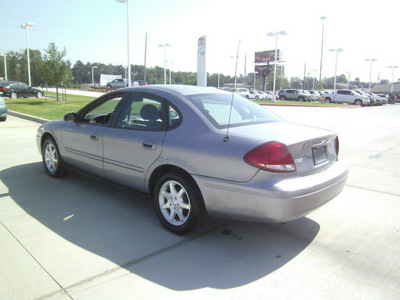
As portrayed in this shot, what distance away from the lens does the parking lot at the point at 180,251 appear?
2584 mm

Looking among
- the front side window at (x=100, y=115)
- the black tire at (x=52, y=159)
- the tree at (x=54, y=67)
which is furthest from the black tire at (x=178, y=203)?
the tree at (x=54, y=67)

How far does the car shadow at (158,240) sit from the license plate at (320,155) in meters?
0.85

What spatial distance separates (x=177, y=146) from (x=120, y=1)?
73.9ft

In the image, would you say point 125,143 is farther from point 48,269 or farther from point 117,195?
point 48,269

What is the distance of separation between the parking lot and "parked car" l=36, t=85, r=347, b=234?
1.33 ft

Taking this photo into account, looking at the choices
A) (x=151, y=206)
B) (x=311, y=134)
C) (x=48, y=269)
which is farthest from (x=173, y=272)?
(x=311, y=134)

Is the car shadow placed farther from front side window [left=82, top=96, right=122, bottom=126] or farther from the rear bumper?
front side window [left=82, top=96, right=122, bottom=126]

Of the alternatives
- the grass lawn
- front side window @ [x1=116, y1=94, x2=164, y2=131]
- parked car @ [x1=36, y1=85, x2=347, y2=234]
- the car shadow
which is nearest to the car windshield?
parked car @ [x1=36, y1=85, x2=347, y2=234]

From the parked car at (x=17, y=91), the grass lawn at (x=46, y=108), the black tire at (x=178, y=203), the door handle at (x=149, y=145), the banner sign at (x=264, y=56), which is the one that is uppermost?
the banner sign at (x=264, y=56)

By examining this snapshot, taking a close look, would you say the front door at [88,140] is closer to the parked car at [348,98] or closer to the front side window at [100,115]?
the front side window at [100,115]

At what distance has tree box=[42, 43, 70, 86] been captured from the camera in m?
21.3

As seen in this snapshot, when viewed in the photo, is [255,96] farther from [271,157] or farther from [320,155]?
[271,157]

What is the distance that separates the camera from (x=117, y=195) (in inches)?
187

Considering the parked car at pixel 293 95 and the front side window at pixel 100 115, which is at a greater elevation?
the parked car at pixel 293 95
